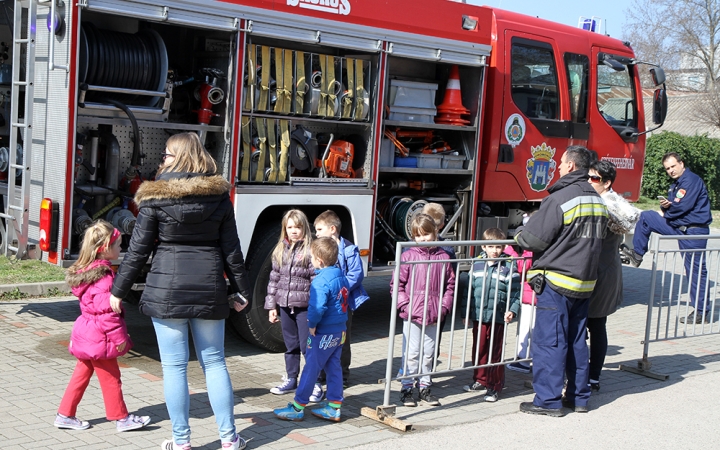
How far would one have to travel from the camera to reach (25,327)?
7504 mm

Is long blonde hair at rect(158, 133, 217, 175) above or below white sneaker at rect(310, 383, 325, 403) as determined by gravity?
above

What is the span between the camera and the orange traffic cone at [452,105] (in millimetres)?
8289

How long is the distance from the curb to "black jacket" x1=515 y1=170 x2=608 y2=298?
5.03 metres

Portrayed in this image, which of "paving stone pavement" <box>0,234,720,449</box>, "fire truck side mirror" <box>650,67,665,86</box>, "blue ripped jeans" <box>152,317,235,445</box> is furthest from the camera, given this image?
"fire truck side mirror" <box>650,67,665,86</box>

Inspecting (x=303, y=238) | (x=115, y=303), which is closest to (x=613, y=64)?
(x=303, y=238)

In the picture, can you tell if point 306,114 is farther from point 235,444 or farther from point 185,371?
point 235,444

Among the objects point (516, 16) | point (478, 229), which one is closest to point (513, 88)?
point (516, 16)

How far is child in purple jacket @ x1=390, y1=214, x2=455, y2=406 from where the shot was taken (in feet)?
19.3

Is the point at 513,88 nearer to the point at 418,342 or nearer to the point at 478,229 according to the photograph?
the point at 478,229

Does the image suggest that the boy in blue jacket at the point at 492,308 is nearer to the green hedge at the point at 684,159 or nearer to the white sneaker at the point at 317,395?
the white sneaker at the point at 317,395

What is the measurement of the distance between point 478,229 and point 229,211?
170 inches

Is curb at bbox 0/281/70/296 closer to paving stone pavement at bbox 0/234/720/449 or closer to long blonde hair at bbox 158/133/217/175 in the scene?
paving stone pavement at bbox 0/234/720/449

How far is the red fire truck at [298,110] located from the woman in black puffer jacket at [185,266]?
4.98ft

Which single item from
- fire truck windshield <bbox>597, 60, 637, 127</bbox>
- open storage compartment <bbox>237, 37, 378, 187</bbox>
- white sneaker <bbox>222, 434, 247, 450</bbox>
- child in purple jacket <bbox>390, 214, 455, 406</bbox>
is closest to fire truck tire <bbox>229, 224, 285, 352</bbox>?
open storage compartment <bbox>237, 37, 378, 187</bbox>
